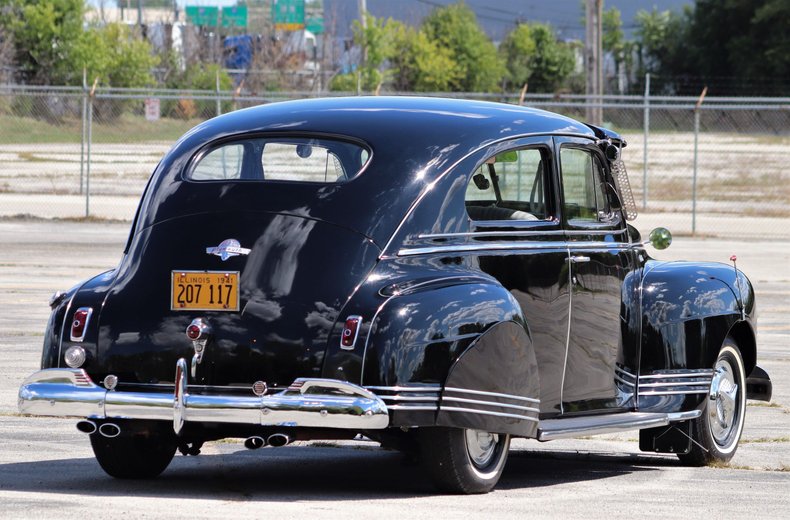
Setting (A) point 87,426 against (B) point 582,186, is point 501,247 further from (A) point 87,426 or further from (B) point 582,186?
(A) point 87,426

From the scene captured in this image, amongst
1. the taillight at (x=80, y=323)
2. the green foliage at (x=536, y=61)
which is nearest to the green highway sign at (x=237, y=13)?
the green foliage at (x=536, y=61)

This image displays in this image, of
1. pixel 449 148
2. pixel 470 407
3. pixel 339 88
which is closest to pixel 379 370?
pixel 470 407

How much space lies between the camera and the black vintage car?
6.35 metres

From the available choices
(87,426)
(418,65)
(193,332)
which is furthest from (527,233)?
(418,65)

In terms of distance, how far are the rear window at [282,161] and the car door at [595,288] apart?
4.16ft

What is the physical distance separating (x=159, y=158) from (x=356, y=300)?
106ft

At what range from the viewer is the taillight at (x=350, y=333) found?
20.6 ft

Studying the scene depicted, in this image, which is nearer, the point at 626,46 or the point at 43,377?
the point at 43,377

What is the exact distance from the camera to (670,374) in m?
8.23

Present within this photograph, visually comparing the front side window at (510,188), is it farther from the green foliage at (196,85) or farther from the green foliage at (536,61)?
the green foliage at (536,61)

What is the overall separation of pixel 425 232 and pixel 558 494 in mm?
1425

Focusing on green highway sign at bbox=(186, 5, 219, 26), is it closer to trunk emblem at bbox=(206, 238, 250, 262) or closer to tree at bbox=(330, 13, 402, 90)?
tree at bbox=(330, 13, 402, 90)

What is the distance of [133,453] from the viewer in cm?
727

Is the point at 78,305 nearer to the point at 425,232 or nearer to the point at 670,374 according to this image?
the point at 425,232
